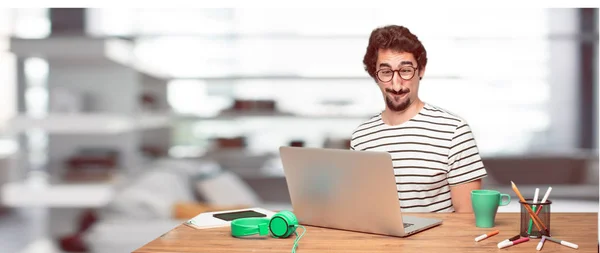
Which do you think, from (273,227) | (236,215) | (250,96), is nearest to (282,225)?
(273,227)

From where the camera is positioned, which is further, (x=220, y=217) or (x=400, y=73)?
(x=400, y=73)

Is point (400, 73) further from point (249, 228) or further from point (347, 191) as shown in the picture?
point (249, 228)

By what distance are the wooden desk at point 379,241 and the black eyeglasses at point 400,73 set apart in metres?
0.50

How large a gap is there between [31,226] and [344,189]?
4.96 metres

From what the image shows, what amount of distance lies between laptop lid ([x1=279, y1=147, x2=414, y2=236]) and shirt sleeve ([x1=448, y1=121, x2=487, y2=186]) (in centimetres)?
52

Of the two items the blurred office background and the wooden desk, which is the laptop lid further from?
the blurred office background

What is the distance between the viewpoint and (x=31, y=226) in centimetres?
584

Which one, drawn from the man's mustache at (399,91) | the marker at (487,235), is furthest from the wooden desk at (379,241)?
the man's mustache at (399,91)

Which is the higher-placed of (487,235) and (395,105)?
(395,105)

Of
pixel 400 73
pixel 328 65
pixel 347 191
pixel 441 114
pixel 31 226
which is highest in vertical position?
pixel 328 65

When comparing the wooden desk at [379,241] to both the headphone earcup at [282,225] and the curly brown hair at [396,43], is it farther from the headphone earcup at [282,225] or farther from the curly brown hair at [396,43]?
the curly brown hair at [396,43]

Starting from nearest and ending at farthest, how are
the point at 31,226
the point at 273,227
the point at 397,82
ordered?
the point at 273,227
the point at 397,82
the point at 31,226

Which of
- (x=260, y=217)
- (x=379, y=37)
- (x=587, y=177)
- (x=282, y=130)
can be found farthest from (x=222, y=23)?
(x=260, y=217)

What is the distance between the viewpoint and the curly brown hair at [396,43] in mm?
1981
